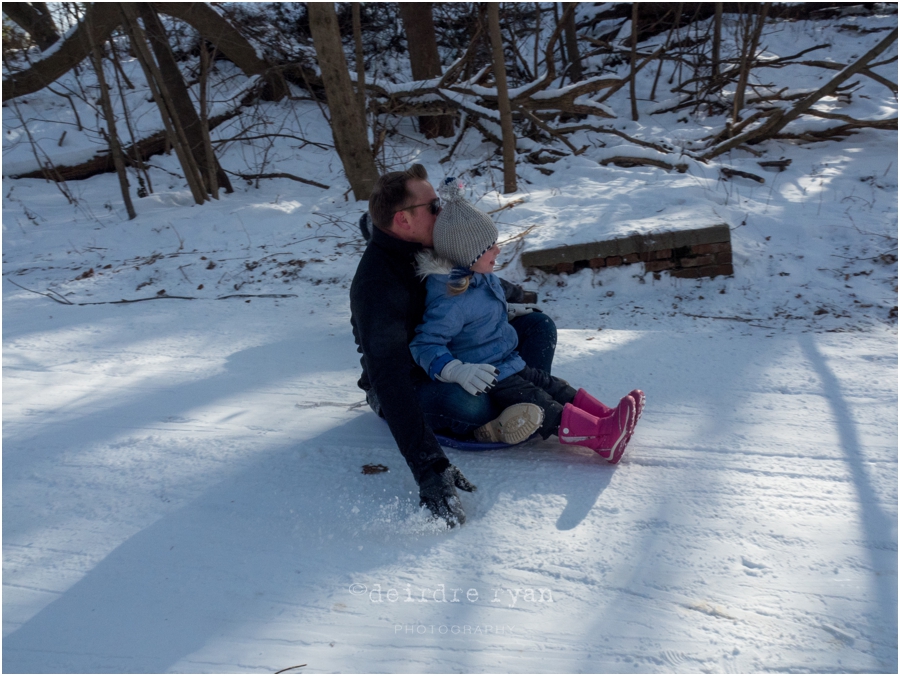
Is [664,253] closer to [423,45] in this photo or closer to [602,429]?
[602,429]

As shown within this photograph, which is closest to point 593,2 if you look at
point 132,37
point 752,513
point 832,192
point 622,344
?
point 832,192

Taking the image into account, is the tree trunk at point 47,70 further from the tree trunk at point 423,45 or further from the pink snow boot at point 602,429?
the pink snow boot at point 602,429

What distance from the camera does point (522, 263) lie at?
15.0 feet

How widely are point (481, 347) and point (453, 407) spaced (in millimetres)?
260

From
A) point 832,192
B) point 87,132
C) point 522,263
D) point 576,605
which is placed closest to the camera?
point 576,605

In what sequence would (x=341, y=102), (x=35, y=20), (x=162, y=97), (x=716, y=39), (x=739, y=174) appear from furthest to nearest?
(x=35, y=20)
(x=716, y=39)
(x=162, y=97)
(x=739, y=174)
(x=341, y=102)

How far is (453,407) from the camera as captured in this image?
240 cm

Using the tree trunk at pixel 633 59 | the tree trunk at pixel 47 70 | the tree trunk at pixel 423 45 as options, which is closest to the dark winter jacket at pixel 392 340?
the tree trunk at pixel 423 45

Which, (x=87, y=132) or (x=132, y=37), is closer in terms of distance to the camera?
(x=132, y=37)

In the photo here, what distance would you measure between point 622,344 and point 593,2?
9833mm

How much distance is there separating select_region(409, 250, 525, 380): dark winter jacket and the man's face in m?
0.06

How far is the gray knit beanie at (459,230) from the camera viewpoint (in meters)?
2.28

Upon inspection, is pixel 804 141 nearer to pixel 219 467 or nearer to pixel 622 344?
pixel 622 344

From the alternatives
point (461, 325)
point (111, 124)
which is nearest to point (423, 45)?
point (111, 124)
